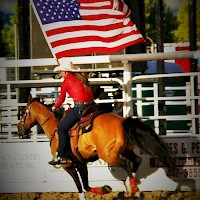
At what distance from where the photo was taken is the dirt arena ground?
762 cm

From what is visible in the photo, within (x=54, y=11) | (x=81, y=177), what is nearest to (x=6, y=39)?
(x=54, y=11)

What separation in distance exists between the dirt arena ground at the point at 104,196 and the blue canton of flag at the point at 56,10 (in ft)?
10.9

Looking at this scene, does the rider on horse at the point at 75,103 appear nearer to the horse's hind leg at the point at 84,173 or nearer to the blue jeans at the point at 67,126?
the blue jeans at the point at 67,126

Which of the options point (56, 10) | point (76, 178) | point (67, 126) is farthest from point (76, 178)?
point (56, 10)

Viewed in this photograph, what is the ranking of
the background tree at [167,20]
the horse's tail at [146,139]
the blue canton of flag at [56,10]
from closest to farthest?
1. the horse's tail at [146,139]
2. the blue canton of flag at [56,10]
3. the background tree at [167,20]

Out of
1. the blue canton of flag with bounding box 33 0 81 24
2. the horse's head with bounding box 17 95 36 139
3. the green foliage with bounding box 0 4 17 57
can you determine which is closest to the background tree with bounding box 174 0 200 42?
the green foliage with bounding box 0 4 17 57

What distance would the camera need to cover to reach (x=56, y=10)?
977cm

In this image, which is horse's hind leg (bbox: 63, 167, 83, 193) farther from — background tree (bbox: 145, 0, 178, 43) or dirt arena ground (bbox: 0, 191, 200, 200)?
background tree (bbox: 145, 0, 178, 43)

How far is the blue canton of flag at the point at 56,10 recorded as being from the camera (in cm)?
941

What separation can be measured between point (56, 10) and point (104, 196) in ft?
13.1

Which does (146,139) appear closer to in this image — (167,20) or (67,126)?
(67,126)

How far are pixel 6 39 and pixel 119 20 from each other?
30456 millimetres

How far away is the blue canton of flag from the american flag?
9.8 inches

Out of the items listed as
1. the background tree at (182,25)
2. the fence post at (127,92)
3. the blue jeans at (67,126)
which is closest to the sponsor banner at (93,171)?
the fence post at (127,92)
